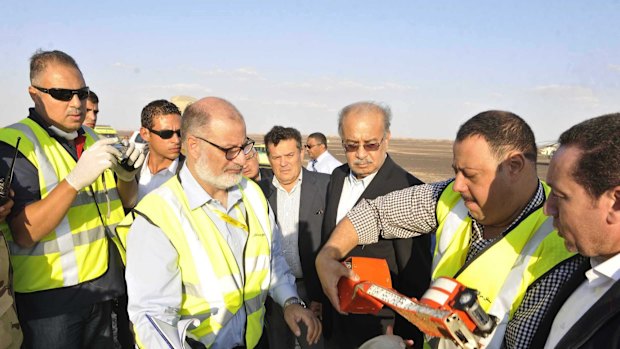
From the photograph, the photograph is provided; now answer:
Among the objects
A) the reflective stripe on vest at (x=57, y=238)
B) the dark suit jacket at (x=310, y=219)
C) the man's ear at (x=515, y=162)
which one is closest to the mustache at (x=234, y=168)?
the reflective stripe on vest at (x=57, y=238)

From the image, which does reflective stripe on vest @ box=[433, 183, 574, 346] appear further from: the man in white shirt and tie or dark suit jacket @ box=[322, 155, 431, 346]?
the man in white shirt and tie

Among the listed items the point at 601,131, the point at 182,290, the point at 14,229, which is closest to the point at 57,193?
the point at 14,229

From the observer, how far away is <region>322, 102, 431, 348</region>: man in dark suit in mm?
3242

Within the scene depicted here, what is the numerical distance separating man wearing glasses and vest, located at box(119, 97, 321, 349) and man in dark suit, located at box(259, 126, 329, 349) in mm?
1611

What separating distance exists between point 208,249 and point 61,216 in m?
1.15

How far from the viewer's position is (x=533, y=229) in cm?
200

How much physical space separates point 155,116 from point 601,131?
4291mm

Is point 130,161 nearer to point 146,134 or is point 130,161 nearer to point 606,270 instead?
point 146,134

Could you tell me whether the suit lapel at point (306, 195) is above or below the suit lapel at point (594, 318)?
below

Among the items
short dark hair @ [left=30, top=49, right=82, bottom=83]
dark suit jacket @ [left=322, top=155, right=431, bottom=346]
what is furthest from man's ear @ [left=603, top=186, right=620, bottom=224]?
short dark hair @ [left=30, top=49, right=82, bottom=83]

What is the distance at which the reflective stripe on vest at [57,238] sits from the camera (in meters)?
2.78

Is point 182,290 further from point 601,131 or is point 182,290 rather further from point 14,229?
point 601,131

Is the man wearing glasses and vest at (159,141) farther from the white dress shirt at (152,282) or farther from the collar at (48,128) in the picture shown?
the white dress shirt at (152,282)

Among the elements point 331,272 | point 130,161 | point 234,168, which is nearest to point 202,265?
point 234,168
